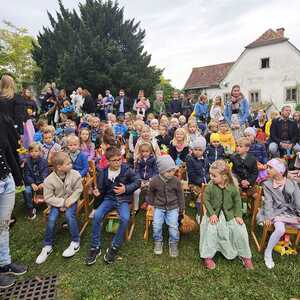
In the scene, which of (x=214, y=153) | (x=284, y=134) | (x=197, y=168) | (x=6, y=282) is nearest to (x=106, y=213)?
(x=6, y=282)

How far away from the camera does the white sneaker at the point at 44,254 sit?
11.0 feet

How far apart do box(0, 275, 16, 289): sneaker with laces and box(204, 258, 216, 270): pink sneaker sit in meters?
2.38

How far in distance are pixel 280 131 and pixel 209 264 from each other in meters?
4.82

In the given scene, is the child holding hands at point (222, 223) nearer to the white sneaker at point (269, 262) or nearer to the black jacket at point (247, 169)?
the white sneaker at point (269, 262)

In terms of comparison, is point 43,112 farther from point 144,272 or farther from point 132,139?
point 144,272

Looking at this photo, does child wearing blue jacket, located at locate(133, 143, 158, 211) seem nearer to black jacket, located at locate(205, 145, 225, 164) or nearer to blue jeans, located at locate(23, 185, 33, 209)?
black jacket, located at locate(205, 145, 225, 164)

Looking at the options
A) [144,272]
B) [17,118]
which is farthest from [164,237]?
[17,118]

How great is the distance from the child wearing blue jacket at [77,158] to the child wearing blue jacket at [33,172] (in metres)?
0.54

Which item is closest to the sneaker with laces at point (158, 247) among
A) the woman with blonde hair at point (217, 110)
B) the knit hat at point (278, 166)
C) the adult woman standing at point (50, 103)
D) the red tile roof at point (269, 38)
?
the knit hat at point (278, 166)

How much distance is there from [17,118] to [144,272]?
2.95 meters

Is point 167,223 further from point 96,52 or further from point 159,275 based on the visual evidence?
point 96,52

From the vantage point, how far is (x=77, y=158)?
4547 mm

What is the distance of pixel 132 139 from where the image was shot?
259 inches

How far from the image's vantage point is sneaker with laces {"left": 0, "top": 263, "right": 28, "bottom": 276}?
307 centimetres
